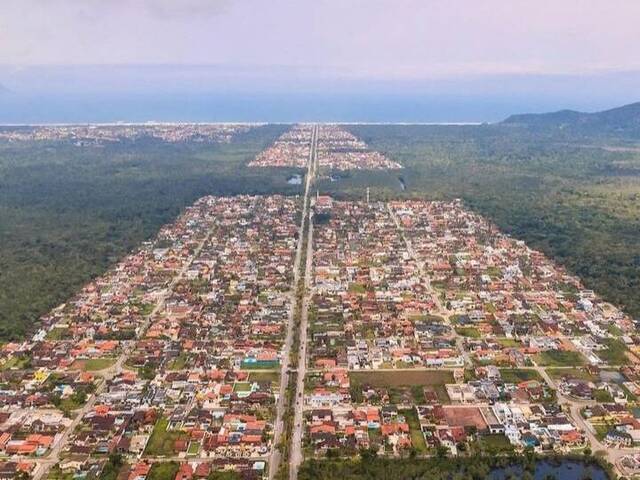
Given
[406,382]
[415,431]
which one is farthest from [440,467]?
[406,382]

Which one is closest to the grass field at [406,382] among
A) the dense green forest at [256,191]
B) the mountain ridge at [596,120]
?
the dense green forest at [256,191]

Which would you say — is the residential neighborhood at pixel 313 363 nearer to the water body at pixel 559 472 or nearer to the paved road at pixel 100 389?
the paved road at pixel 100 389

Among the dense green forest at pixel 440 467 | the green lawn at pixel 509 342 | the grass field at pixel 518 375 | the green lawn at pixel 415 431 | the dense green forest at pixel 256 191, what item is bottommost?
the dense green forest at pixel 440 467

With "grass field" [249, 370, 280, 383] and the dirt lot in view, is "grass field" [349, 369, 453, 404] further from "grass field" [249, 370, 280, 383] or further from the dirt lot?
"grass field" [249, 370, 280, 383]

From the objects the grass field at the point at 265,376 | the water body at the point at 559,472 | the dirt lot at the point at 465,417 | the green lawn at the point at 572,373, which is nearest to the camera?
the water body at the point at 559,472

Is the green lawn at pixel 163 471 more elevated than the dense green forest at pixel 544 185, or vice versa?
the dense green forest at pixel 544 185

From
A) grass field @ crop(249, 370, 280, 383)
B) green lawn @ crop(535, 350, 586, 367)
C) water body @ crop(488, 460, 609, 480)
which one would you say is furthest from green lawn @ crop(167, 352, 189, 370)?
green lawn @ crop(535, 350, 586, 367)
